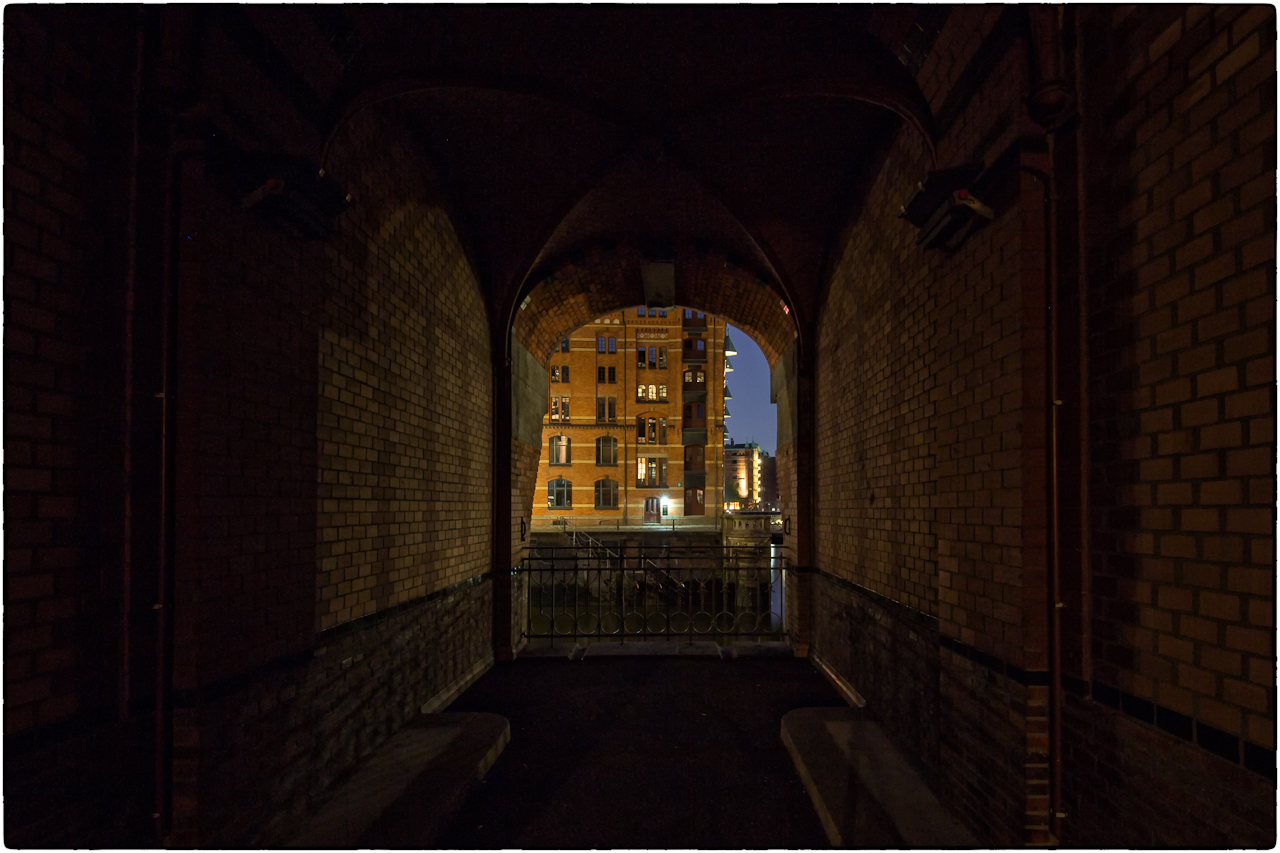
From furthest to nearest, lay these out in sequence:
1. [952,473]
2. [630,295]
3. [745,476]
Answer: [745,476], [630,295], [952,473]

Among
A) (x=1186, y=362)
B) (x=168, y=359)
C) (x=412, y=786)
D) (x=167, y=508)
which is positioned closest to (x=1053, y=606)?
(x=1186, y=362)

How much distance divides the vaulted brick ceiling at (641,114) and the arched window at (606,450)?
23.5 meters

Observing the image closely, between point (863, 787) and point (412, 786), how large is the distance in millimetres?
3019

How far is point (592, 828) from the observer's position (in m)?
3.45

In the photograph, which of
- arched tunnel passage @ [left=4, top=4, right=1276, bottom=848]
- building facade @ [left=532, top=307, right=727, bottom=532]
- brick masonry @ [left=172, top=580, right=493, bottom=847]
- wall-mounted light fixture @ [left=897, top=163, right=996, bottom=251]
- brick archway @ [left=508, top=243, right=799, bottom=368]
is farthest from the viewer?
building facade @ [left=532, top=307, right=727, bottom=532]

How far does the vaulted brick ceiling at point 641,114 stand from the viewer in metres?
4.12

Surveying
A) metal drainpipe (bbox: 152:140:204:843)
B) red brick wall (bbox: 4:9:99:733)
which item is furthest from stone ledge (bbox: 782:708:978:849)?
red brick wall (bbox: 4:9:99:733)

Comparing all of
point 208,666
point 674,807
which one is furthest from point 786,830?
point 208,666

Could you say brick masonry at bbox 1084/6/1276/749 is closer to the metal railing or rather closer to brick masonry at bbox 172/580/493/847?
the metal railing

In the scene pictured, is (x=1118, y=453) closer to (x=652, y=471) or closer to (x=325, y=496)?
(x=325, y=496)

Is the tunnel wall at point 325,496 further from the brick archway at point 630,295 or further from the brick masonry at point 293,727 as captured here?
the brick archway at point 630,295

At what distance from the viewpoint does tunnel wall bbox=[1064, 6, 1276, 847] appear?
1.92 m

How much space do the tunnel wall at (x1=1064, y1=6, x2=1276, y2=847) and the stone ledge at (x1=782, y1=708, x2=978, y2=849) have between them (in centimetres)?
74

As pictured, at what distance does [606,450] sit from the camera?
100ft
